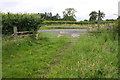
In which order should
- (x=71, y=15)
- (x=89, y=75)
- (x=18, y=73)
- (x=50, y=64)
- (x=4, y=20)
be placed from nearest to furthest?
1. (x=89, y=75)
2. (x=18, y=73)
3. (x=50, y=64)
4. (x=4, y=20)
5. (x=71, y=15)

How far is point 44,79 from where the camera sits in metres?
4.08

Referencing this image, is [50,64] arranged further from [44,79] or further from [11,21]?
[11,21]

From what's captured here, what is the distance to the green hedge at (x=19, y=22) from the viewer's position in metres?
10.4

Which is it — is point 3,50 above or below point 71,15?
below

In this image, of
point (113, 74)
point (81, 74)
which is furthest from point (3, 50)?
point (113, 74)

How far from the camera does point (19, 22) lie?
1147cm

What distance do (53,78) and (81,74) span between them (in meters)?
0.79

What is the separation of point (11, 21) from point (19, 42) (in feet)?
8.60

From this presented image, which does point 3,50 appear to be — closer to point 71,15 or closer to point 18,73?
point 18,73

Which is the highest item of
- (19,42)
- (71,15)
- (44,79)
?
(71,15)

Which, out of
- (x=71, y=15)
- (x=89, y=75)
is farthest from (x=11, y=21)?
(x=71, y=15)

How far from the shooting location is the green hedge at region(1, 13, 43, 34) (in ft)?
34.1

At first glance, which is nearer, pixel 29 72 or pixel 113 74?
pixel 113 74

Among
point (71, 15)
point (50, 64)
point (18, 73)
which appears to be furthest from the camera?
point (71, 15)
